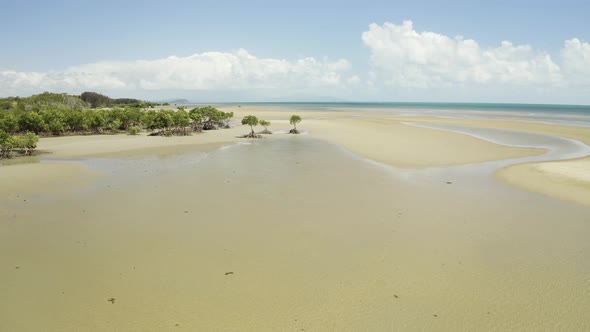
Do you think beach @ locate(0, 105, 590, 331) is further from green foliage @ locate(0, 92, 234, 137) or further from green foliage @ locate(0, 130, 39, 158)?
green foliage @ locate(0, 92, 234, 137)

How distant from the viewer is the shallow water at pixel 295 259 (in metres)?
7.24

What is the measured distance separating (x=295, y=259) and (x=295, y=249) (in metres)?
0.67

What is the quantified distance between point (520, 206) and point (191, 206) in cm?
1426

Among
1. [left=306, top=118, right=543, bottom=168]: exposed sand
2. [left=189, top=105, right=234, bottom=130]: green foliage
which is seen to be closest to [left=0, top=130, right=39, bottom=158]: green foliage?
[left=189, top=105, right=234, bottom=130]: green foliage

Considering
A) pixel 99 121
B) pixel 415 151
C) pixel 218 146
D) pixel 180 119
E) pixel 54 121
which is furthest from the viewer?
pixel 99 121

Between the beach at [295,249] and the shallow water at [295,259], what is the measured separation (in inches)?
1.9

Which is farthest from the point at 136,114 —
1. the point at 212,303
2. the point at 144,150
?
the point at 212,303

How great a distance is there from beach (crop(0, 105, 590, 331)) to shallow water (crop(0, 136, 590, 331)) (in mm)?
48

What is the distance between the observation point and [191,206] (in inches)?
580

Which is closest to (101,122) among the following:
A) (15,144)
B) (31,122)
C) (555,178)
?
(31,122)

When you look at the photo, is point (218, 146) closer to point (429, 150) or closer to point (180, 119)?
point (180, 119)

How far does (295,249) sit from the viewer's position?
10.4 m

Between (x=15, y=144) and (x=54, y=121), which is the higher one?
(x=54, y=121)

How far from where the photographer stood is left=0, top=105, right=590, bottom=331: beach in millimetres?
7309
